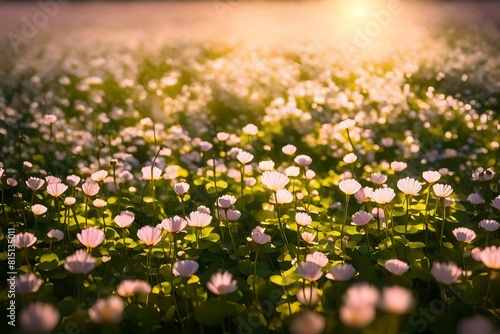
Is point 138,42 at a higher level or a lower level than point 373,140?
lower

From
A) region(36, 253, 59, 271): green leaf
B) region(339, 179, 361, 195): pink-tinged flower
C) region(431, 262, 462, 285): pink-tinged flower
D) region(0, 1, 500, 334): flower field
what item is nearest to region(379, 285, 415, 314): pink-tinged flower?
region(0, 1, 500, 334): flower field

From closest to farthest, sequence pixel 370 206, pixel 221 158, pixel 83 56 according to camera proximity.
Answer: pixel 370 206, pixel 221 158, pixel 83 56

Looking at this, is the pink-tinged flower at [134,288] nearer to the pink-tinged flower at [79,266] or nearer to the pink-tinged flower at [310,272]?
the pink-tinged flower at [79,266]

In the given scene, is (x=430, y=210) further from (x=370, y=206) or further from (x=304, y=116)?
(x=304, y=116)

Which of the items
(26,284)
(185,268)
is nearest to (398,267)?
(185,268)

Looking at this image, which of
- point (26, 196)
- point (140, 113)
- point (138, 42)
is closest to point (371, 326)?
point (26, 196)

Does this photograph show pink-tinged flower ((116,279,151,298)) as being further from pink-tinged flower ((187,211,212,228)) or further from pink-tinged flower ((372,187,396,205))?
pink-tinged flower ((372,187,396,205))

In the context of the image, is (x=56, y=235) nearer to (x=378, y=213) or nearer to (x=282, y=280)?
(x=282, y=280)
